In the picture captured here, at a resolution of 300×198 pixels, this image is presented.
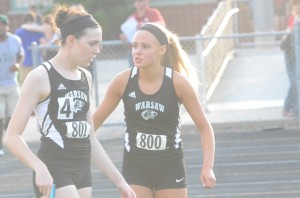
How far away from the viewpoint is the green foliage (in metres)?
27.6

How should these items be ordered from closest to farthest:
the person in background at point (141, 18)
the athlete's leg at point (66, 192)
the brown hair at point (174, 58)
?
the athlete's leg at point (66, 192), the brown hair at point (174, 58), the person in background at point (141, 18)

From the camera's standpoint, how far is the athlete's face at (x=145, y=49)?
257 inches

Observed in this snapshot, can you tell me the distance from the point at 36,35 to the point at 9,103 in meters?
4.13

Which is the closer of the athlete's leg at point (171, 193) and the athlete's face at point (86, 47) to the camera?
the athlete's face at point (86, 47)

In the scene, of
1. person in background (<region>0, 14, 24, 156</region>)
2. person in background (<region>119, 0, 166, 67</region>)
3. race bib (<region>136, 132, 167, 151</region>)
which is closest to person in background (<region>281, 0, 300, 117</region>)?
person in background (<region>119, 0, 166, 67</region>)

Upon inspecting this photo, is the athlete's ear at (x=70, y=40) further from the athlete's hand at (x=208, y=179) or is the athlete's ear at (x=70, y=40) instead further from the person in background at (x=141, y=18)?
the person in background at (x=141, y=18)

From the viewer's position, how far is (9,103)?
43.7ft

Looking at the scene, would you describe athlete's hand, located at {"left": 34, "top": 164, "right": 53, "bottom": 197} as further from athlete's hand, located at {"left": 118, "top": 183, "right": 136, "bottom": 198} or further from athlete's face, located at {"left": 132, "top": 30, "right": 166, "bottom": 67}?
athlete's face, located at {"left": 132, "top": 30, "right": 166, "bottom": 67}

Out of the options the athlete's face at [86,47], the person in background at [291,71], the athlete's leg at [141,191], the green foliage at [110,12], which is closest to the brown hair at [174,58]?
the athlete's leg at [141,191]

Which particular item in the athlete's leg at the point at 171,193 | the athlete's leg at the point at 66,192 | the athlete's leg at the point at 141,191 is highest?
the athlete's leg at the point at 66,192

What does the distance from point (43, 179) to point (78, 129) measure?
23.8 inches

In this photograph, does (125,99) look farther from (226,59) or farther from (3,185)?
(226,59)

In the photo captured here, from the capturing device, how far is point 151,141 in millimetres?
6578

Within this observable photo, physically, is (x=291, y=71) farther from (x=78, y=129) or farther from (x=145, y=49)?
(x=78, y=129)
